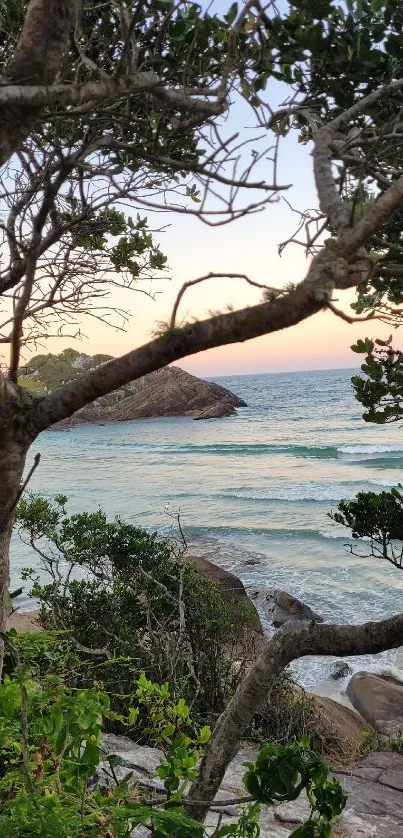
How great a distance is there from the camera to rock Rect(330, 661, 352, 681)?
1355cm

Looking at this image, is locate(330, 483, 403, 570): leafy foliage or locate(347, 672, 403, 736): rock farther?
locate(347, 672, 403, 736): rock

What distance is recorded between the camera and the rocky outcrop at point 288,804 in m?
4.60

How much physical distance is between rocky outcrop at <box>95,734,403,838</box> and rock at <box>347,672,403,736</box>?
4.54 m

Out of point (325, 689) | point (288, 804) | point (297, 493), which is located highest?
point (288, 804)

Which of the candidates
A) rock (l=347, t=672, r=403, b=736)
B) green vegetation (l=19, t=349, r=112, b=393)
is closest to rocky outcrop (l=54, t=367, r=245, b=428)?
green vegetation (l=19, t=349, r=112, b=393)

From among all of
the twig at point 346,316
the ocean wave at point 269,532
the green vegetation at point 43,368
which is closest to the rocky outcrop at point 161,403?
the ocean wave at point 269,532

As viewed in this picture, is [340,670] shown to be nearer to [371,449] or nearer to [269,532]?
[269,532]

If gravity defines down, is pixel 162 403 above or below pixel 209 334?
above

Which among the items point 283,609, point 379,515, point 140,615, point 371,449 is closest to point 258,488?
point 371,449

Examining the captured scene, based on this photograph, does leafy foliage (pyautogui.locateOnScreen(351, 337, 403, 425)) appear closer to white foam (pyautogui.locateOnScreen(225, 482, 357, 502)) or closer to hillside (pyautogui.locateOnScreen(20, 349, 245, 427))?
white foam (pyautogui.locateOnScreen(225, 482, 357, 502))

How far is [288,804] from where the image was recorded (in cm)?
503

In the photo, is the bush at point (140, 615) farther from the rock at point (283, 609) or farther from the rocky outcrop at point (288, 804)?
the rock at point (283, 609)

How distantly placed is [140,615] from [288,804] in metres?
3.92

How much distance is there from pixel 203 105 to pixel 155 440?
54.6 meters
